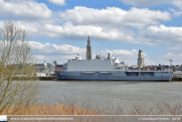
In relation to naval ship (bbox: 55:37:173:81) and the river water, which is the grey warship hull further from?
the river water

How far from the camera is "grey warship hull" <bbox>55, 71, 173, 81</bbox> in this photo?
169 ft

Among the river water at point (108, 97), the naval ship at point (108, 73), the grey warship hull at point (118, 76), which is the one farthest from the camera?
the naval ship at point (108, 73)

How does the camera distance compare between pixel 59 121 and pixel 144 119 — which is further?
pixel 144 119

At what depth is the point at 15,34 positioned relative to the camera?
5.84m

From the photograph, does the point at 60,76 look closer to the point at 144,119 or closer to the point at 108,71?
the point at 108,71

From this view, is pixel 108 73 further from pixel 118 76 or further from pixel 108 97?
pixel 108 97

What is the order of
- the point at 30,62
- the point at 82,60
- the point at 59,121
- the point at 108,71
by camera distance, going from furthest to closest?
the point at 82,60 → the point at 108,71 → the point at 30,62 → the point at 59,121

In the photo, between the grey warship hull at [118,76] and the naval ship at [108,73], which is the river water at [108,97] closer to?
the grey warship hull at [118,76]

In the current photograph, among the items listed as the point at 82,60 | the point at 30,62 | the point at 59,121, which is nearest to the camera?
the point at 59,121

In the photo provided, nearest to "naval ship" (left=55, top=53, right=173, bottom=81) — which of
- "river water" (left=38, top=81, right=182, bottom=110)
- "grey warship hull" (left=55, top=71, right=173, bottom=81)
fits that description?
"grey warship hull" (left=55, top=71, right=173, bottom=81)

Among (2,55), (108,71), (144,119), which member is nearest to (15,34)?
(2,55)

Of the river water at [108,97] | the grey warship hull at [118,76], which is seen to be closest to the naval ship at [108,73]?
the grey warship hull at [118,76]

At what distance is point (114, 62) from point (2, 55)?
49.9 metres

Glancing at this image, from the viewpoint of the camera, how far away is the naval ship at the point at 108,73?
Answer: 169 ft
